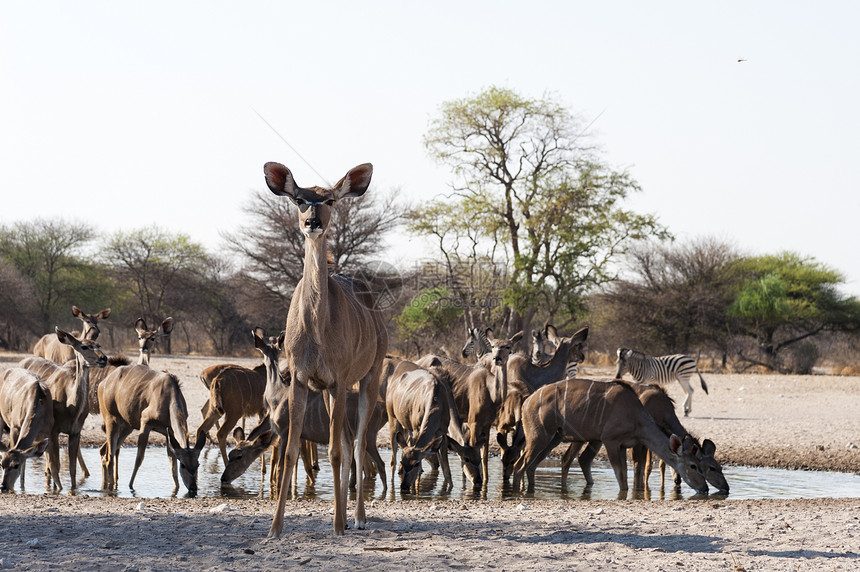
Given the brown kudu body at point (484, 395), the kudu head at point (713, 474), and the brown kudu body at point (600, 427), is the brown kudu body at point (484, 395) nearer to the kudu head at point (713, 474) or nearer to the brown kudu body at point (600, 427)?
the brown kudu body at point (600, 427)

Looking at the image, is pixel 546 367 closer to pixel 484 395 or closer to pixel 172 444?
pixel 484 395

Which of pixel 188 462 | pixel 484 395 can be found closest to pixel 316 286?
pixel 188 462

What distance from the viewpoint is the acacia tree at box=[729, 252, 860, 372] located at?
39.4 m

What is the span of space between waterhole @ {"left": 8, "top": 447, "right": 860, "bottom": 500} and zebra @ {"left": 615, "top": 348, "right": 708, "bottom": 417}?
766 centimetres

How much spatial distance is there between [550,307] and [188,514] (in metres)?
30.2

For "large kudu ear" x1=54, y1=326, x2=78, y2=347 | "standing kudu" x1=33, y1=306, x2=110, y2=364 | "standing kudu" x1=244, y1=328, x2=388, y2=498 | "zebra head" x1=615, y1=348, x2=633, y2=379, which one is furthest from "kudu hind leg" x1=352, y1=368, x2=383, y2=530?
"zebra head" x1=615, y1=348, x2=633, y2=379

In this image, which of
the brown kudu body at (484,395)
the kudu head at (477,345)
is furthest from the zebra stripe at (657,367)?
the brown kudu body at (484,395)

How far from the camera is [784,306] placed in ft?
129

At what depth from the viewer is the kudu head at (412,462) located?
9.87 meters

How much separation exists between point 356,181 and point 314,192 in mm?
551

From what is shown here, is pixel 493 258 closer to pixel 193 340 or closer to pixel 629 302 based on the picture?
pixel 629 302

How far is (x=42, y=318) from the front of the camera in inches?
1745

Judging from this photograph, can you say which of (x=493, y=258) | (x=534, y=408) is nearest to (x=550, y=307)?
(x=493, y=258)

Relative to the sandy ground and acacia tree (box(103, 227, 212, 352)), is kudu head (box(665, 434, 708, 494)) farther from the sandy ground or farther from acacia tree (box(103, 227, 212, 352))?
acacia tree (box(103, 227, 212, 352))
